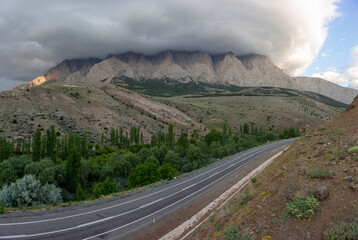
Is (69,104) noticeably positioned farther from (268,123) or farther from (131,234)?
(268,123)

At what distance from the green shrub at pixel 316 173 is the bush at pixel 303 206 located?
1.77 meters

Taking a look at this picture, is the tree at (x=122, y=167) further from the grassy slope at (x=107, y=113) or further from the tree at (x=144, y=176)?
the grassy slope at (x=107, y=113)

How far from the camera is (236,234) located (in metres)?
8.59

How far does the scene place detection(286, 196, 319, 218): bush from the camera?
750 centimetres

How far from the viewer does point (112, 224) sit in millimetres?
14469

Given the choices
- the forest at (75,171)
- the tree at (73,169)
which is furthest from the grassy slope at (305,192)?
the tree at (73,169)

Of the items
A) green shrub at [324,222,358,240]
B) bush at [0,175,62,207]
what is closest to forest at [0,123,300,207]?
bush at [0,175,62,207]

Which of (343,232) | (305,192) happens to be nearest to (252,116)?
(305,192)

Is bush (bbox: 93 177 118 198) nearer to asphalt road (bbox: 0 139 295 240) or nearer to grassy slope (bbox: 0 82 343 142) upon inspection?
asphalt road (bbox: 0 139 295 240)

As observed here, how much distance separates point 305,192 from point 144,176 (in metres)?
28.0

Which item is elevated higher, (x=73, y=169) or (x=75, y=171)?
(x=73, y=169)

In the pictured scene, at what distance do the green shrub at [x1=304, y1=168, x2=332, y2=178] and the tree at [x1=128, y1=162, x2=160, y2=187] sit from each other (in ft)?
87.6

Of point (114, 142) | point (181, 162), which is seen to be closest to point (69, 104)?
point (114, 142)

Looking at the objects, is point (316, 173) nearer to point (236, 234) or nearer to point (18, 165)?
point (236, 234)
